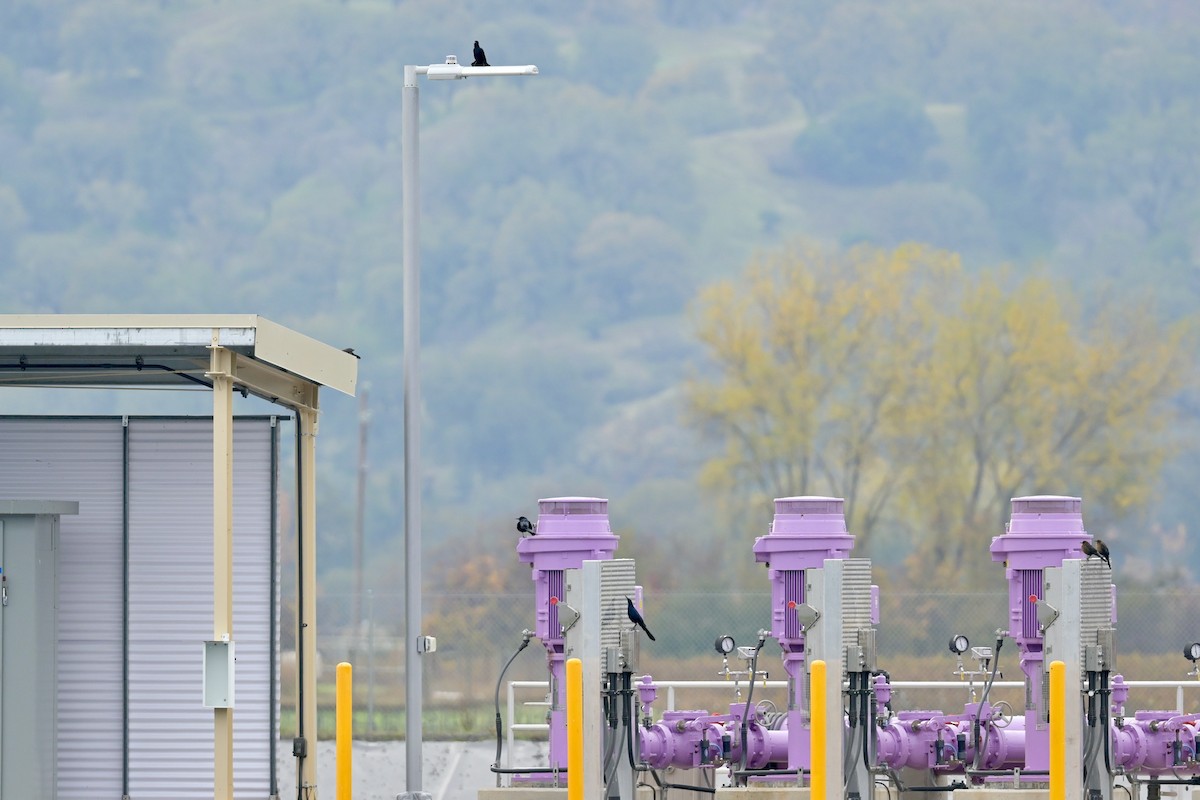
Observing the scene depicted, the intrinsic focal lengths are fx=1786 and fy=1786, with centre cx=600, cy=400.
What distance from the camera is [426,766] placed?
2788 centimetres

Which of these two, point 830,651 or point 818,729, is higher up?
point 830,651

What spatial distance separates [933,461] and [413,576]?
4669 centimetres

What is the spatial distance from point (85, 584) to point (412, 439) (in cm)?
266

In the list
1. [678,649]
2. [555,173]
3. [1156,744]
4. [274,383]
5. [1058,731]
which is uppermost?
[555,173]

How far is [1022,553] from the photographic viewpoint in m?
13.6

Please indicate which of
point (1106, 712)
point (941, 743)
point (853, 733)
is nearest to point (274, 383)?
point (853, 733)

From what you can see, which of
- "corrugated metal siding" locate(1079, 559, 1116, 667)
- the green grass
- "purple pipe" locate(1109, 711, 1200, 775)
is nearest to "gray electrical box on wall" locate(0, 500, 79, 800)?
"corrugated metal siding" locate(1079, 559, 1116, 667)

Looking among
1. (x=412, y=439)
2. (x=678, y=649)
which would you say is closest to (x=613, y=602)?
(x=412, y=439)

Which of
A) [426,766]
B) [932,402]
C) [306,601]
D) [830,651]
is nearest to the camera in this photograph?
[830,651]

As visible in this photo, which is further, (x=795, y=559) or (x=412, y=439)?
(x=412, y=439)

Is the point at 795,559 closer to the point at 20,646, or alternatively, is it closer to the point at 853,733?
the point at 853,733

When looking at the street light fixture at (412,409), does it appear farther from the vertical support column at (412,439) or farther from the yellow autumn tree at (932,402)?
the yellow autumn tree at (932,402)

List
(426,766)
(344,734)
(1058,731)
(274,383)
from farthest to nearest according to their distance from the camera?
1. (426,766)
2. (274,383)
3. (1058,731)
4. (344,734)

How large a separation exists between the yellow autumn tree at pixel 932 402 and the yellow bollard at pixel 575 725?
45039 mm
